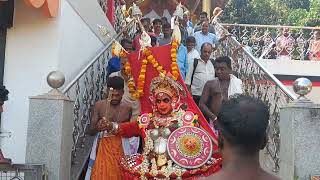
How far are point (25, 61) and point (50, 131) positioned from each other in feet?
7.44

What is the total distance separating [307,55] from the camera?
15.1 meters

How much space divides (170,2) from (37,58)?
39.8ft

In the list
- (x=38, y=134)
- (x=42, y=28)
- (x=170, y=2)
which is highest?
(x=170, y=2)

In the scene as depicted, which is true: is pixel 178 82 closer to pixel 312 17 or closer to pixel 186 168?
pixel 186 168

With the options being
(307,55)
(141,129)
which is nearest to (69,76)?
(141,129)

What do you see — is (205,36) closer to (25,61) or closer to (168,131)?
(25,61)

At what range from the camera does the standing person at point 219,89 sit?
280 inches

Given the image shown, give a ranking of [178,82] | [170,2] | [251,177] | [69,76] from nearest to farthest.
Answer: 1. [251,177]
2. [178,82]
3. [69,76]
4. [170,2]

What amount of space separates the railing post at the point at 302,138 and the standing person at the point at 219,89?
168cm

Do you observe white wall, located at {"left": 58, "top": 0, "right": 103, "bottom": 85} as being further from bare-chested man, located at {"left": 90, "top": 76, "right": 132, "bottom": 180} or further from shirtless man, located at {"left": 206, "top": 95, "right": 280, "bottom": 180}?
shirtless man, located at {"left": 206, "top": 95, "right": 280, "bottom": 180}

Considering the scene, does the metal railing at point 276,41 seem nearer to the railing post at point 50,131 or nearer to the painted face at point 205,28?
the painted face at point 205,28

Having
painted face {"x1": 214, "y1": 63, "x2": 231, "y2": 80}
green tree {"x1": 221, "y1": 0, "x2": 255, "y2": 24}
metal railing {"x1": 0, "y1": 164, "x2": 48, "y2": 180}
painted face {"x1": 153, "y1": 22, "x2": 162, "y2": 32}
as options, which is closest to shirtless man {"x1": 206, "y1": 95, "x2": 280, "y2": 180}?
metal railing {"x1": 0, "y1": 164, "x2": 48, "y2": 180}


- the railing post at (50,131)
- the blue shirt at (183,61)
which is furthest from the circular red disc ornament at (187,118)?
the blue shirt at (183,61)

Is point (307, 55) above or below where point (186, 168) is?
above
